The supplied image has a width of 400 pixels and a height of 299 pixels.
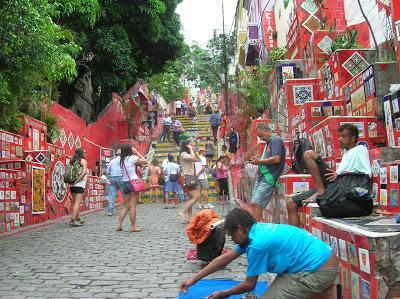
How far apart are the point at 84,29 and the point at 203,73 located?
22718 mm

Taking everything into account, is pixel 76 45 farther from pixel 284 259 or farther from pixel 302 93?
pixel 284 259

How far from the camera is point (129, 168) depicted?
933 cm

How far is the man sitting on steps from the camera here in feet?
16.4

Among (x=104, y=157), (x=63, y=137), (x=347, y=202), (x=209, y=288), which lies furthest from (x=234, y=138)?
(x=209, y=288)

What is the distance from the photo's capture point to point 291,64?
12109 millimetres

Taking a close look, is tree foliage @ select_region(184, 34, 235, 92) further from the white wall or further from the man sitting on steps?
the man sitting on steps

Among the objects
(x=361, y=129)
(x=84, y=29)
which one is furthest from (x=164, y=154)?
(x=361, y=129)

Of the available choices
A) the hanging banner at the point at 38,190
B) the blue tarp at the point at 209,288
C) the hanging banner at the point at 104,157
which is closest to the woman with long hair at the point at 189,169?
the hanging banner at the point at 38,190

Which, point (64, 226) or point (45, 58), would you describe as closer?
point (45, 58)

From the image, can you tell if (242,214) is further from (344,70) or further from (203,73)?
(203,73)

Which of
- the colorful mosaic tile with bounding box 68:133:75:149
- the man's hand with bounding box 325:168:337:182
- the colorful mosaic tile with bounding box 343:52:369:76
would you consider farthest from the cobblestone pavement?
the colorful mosaic tile with bounding box 68:133:75:149

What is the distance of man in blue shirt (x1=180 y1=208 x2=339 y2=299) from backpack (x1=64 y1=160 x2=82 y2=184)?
24.2 ft

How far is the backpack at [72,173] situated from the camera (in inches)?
406

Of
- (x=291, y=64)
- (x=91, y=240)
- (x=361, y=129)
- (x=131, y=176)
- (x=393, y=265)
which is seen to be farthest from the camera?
(x=291, y=64)
